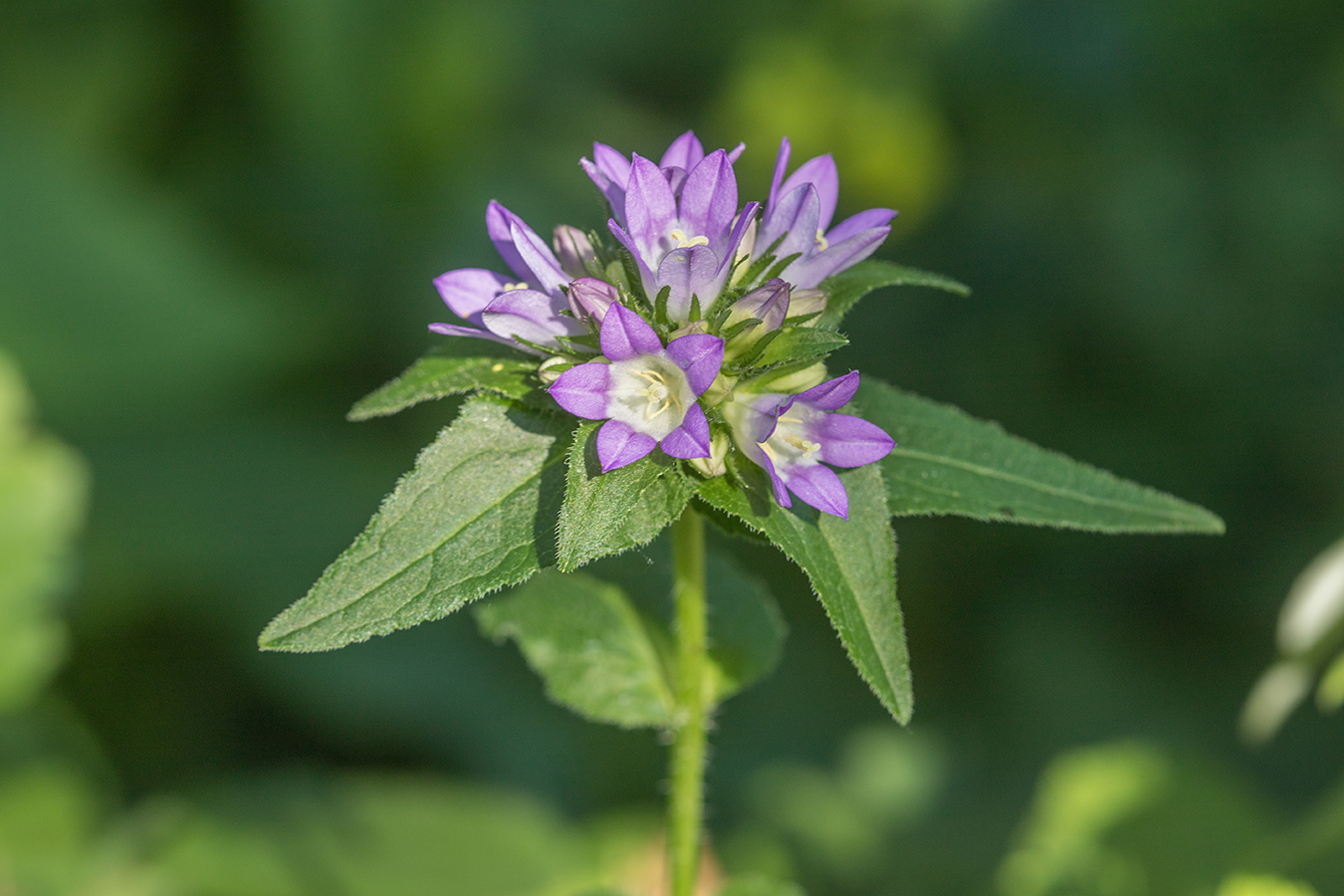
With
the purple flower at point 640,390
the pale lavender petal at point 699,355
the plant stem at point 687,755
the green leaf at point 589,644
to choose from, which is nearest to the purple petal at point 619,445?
the purple flower at point 640,390

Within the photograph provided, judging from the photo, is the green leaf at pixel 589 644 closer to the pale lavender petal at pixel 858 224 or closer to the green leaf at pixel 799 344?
the green leaf at pixel 799 344

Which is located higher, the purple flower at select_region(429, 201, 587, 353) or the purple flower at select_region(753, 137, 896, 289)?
the purple flower at select_region(753, 137, 896, 289)

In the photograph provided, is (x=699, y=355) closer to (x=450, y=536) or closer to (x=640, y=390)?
(x=640, y=390)

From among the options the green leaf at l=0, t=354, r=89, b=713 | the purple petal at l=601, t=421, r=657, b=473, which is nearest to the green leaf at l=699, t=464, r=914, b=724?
the purple petal at l=601, t=421, r=657, b=473

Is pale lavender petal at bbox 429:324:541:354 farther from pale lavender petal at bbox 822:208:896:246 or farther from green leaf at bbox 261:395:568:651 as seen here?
pale lavender petal at bbox 822:208:896:246

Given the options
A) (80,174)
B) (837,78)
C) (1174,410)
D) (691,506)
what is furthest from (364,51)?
(691,506)
